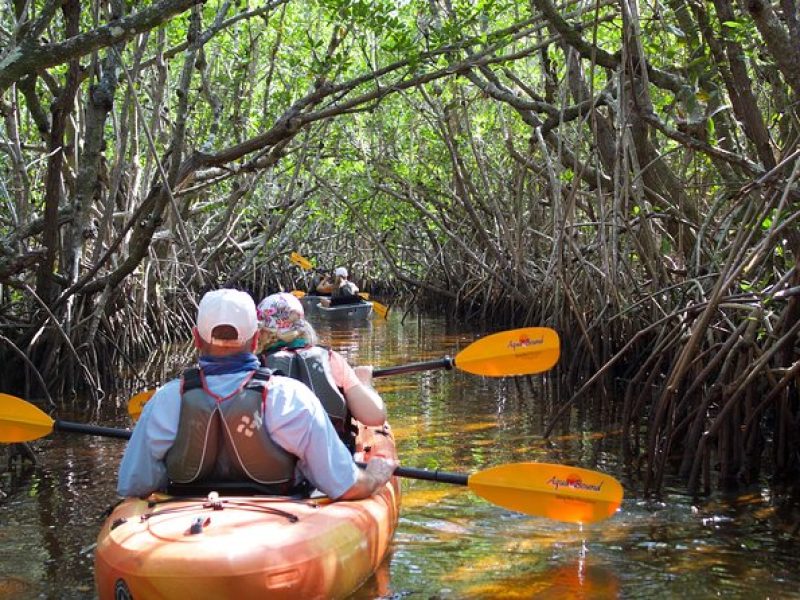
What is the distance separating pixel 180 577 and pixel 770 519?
296 centimetres

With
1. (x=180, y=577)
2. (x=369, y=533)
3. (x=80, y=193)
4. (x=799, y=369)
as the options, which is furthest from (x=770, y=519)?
(x=80, y=193)

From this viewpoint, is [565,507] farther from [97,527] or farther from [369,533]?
[97,527]

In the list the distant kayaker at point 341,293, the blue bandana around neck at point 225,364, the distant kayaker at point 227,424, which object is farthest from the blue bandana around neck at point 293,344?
the distant kayaker at point 341,293

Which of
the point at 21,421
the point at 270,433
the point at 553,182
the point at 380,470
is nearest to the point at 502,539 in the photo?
the point at 380,470

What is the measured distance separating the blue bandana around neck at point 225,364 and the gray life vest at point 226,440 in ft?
0.12

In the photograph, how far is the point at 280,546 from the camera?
326cm

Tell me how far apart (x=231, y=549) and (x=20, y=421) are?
213cm

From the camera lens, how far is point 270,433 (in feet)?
11.9

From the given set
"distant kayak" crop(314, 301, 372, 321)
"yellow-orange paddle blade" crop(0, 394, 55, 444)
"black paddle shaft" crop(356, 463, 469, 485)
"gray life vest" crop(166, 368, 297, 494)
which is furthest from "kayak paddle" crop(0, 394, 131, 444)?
"distant kayak" crop(314, 301, 372, 321)

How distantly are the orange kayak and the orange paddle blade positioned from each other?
0.77 metres

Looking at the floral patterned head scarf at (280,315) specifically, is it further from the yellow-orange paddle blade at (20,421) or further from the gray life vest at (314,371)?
the yellow-orange paddle blade at (20,421)

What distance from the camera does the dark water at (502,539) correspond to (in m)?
4.09

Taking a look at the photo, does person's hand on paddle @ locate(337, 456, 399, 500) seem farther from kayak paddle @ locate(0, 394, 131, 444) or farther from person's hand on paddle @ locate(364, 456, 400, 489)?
kayak paddle @ locate(0, 394, 131, 444)

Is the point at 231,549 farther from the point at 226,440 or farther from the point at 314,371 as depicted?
the point at 314,371
